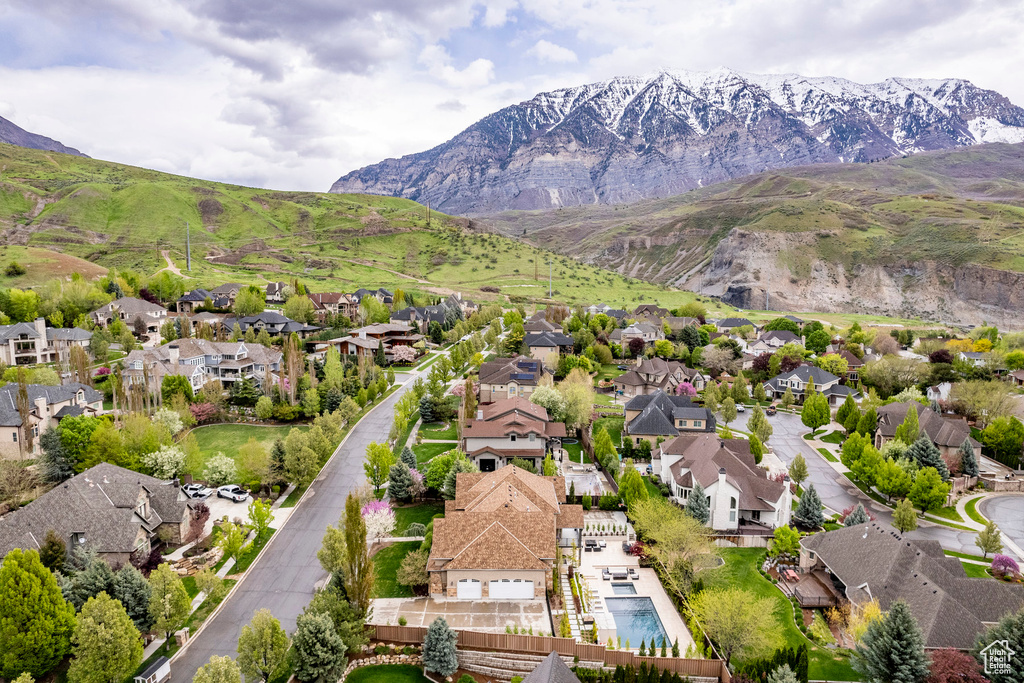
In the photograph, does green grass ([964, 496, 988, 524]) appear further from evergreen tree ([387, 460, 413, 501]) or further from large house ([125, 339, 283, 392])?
large house ([125, 339, 283, 392])

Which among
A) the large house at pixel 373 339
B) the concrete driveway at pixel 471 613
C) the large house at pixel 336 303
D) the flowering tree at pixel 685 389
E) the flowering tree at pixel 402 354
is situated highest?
the large house at pixel 336 303

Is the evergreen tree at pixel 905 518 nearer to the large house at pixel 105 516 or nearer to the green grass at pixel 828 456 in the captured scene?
the green grass at pixel 828 456

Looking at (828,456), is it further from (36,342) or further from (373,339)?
(36,342)

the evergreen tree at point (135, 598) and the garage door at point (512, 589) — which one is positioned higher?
the evergreen tree at point (135, 598)

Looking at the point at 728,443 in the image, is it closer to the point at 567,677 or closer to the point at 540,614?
the point at 540,614

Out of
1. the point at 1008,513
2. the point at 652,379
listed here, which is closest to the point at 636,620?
the point at 1008,513

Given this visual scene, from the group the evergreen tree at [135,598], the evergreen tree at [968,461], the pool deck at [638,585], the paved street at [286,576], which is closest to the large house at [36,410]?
the paved street at [286,576]

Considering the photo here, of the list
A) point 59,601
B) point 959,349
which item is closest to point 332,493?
point 59,601
